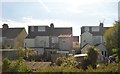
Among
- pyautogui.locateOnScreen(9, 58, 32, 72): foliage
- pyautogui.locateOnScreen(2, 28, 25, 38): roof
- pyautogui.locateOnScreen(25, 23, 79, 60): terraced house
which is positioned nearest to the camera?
pyautogui.locateOnScreen(9, 58, 32, 72): foliage

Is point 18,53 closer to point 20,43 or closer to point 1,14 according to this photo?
point 20,43

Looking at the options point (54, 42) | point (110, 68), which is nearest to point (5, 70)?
point (110, 68)

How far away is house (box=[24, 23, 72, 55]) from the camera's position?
953 inches

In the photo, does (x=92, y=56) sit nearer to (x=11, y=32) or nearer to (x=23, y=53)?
(x=23, y=53)

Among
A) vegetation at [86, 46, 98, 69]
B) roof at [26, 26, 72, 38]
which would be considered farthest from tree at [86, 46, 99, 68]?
roof at [26, 26, 72, 38]

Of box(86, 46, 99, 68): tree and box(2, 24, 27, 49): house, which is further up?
box(2, 24, 27, 49): house

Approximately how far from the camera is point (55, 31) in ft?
85.0

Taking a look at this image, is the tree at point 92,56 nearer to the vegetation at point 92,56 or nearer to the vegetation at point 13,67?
the vegetation at point 92,56

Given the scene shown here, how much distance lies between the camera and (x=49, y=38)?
25484 mm

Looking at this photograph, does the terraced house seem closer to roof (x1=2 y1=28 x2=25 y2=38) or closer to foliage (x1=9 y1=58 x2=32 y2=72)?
roof (x1=2 y1=28 x2=25 y2=38)

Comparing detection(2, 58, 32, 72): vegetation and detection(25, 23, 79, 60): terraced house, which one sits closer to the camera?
detection(2, 58, 32, 72): vegetation

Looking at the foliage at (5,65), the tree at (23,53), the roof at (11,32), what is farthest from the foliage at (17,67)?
the roof at (11,32)

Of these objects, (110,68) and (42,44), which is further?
(42,44)

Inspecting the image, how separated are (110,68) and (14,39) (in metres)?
18.1
